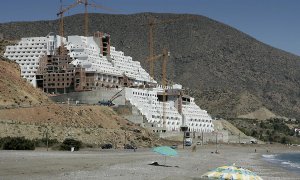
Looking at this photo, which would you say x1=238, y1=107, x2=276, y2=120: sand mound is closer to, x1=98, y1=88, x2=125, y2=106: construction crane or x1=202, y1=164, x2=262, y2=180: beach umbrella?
x1=98, y1=88, x2=125, y2=106: construction crane

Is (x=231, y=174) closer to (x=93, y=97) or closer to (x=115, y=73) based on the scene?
(x=93, y=97)

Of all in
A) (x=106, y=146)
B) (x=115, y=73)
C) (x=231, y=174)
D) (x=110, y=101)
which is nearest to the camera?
(x=231, y=174)

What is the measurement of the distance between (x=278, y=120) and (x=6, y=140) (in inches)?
5501

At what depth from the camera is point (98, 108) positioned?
88.4m

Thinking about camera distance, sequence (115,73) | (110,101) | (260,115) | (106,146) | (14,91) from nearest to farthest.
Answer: (106,146) < (14,91) < (110,101) < (115,73) < (260,115)

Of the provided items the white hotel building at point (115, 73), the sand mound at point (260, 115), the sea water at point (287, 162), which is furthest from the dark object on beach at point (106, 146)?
the sand mound at point (260, 115)

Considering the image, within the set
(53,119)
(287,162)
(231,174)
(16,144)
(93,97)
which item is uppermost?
(93,97)

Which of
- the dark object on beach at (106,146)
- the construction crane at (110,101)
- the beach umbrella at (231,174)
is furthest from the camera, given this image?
the construction crane at (110,101)

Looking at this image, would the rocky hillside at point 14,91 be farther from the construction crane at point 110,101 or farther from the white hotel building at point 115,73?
the white hotel building at point 115,73

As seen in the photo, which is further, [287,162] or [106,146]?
[287,162]

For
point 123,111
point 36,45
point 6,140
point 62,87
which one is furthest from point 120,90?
point 6,140

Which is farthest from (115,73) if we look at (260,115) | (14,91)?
(260,115)

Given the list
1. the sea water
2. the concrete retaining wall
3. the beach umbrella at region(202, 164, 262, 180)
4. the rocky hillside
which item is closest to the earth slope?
the rocky hillside

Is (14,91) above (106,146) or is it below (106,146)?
above
